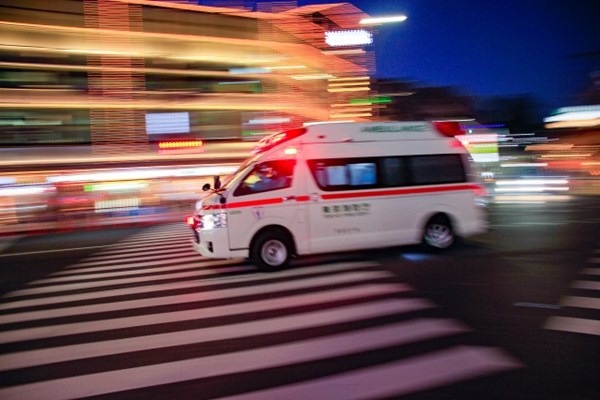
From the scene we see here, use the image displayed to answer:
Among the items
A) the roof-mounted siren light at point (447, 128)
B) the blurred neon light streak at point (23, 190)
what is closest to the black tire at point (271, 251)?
the roof-mounted siren light at point (447, 128)

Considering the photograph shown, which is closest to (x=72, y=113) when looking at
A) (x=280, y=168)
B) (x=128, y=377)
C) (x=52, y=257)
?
(x=52, y=257)

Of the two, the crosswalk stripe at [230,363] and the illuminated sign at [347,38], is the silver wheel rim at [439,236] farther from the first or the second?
the illuminated sign at [347,38]

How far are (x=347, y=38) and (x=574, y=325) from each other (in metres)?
33.4

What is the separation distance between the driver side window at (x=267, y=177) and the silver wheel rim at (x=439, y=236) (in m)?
3.19

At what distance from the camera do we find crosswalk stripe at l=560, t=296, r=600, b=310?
21.6 feet

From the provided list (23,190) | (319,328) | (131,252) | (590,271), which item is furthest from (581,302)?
(23,190)

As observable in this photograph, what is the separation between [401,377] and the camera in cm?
450

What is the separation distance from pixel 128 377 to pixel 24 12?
90.0 feet

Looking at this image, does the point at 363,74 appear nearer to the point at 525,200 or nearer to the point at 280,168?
the point at 525,200

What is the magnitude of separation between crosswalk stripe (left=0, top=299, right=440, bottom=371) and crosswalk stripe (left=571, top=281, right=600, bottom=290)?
9.18ft

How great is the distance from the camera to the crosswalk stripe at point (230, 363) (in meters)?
4.65

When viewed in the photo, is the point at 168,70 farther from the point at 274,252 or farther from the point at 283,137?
the point at 274,252

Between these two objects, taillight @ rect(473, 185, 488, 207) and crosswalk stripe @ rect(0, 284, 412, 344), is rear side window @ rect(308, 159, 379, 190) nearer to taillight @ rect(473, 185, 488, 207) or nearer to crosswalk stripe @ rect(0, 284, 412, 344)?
taillight @ rect(473, 185, 488, 207)

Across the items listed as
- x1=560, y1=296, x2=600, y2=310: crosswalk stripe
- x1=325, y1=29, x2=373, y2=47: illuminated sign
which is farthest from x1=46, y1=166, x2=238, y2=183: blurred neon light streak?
x1=560, y1=296, x2=600, y2=310: crosswalk stripe
